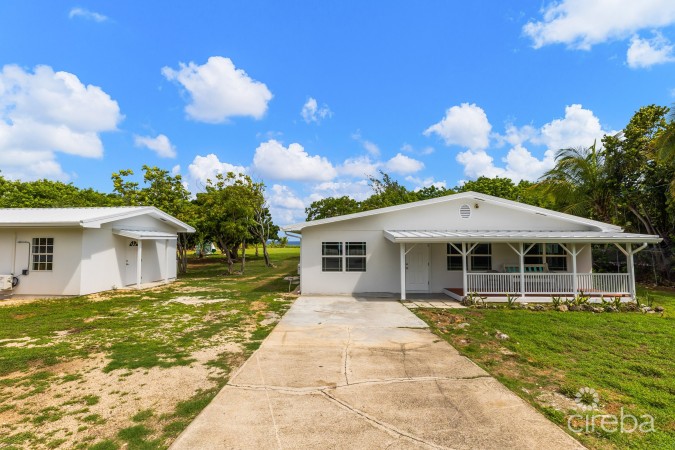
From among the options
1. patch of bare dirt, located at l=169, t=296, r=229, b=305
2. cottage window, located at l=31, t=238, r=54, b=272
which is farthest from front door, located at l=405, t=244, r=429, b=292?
cottage window, located at l=31, t=238, r=54, b=272

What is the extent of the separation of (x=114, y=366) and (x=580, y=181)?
21531 mm

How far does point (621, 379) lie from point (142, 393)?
6608 mm

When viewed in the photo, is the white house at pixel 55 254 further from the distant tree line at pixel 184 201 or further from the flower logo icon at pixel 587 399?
the flower logo icon at pixel 587 399

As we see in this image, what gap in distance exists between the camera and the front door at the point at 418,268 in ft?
43.3

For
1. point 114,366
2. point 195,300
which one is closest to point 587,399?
point 114,366

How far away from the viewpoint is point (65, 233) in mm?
12016

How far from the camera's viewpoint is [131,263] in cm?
1503

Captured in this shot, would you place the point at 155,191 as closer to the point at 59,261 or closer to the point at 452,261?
the point at 59,261

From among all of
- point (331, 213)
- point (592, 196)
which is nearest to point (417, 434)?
point (592, 196)

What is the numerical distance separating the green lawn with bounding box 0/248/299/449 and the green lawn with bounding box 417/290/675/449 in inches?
165

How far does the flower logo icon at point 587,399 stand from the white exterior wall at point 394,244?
8848mm

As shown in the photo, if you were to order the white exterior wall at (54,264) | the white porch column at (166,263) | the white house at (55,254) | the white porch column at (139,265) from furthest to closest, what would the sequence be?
the white porch column at (166,263)
the white porch column at (139,265)
the white exterior wall at (54,264)
the white house at (55,254)

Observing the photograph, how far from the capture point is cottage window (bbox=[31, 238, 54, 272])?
1210cm

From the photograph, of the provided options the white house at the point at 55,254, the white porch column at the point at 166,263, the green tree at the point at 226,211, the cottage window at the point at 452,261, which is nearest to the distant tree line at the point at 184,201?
the green tree at the point at 226,211
